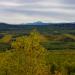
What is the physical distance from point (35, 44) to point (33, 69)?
3148mm

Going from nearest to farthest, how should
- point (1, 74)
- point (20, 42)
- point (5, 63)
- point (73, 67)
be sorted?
point (20, 42) → point (5, 63) → point (1, 74) → point (73, 67)

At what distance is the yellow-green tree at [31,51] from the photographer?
3650 cm

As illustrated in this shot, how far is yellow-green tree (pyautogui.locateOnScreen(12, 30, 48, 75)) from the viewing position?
36.5 metres

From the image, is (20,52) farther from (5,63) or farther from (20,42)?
(5,63)

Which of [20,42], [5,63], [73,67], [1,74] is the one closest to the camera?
[20,42]

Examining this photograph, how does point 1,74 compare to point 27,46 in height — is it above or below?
below

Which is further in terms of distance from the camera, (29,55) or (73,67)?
(73,67)

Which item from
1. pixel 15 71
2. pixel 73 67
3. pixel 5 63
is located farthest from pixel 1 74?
pixel 73 67

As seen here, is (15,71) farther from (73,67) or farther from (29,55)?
(73,67)

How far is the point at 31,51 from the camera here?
1458 inches

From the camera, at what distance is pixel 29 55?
3697 cm

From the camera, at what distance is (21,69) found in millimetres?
37125

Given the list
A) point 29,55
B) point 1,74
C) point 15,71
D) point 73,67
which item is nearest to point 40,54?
point 29,55

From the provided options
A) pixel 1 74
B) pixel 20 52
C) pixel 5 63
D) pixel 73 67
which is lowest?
pixel 73 67
